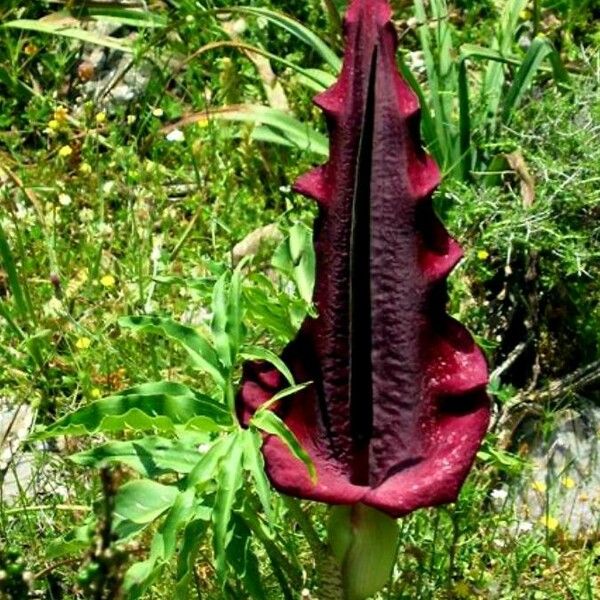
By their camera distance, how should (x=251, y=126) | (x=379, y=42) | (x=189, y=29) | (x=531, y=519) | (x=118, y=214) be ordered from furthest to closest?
(x=189, y=29) → (x=251, y=126) → (x=118, y=214) → (x=531, y=519) → (x=379, y=42)

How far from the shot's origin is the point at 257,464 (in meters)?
1.80

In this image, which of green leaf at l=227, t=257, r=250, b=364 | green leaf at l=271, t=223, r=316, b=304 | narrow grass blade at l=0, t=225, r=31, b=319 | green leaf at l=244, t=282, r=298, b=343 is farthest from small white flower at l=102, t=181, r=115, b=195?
green leaf at l=227, t=257, r=250, b=364

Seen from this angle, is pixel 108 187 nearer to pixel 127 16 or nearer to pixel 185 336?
pixel 127 16

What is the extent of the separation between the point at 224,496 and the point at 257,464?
6cm

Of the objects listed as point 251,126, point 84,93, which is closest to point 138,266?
point 251,126

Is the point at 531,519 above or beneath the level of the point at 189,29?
beneath

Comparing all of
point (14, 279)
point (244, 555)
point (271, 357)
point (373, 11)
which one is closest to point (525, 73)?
point (14, 279)

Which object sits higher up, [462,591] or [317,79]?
[317,79]

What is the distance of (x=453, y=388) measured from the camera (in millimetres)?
1911

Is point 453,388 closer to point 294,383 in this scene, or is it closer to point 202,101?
point 294,383

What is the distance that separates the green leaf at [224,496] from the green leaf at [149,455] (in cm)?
15

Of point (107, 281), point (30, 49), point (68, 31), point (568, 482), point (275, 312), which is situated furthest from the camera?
point (30, 49)

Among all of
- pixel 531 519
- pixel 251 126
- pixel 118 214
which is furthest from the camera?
pixel 251 126

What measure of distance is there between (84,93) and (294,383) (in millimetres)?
1999
